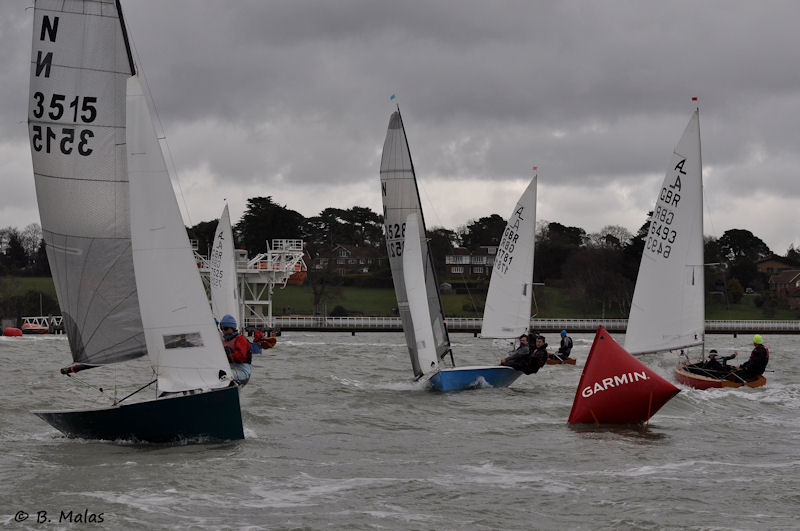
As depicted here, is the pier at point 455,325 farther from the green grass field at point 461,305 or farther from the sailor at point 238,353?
the sailor at point 238,353

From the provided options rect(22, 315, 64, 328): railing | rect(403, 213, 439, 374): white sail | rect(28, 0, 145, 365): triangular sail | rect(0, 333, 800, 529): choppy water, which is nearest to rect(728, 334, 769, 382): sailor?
rect(0, 333, 800, 529): choppy water

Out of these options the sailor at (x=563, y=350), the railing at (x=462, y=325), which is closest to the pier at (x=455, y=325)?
the railing at (x=462, y=325)

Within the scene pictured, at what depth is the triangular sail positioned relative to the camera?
13500 mm

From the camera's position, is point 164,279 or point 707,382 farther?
point 707,382

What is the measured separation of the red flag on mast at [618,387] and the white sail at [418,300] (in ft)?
20.1

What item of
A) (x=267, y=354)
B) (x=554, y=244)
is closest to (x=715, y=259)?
(x=554, y=244)

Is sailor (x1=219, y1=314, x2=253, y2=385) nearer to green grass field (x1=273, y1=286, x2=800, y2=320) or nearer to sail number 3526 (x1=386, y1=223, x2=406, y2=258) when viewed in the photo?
sail number 3526 (x1=386, y1=223, x2=406, y2=258)

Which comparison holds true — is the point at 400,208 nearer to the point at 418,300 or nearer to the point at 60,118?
the point at 418,300

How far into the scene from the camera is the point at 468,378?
22.1 meters

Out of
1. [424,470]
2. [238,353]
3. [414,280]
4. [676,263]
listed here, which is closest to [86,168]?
[238,353]

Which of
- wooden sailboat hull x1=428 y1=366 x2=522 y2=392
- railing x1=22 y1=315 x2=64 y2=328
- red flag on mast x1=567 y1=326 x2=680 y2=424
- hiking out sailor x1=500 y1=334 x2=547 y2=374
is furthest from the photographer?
railing x1=22 y1=315 x2=64 y2=328

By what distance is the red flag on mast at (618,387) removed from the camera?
1644cm

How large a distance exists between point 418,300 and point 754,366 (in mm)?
7998

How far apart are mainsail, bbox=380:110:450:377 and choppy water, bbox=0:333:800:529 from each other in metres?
3.14
